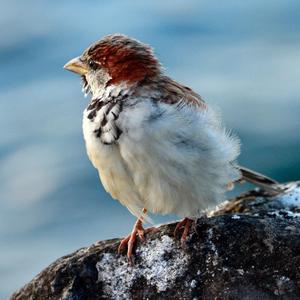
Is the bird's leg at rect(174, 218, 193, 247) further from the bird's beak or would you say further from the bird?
the bird's beak

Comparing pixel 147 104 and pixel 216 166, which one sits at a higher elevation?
pixel 147 104

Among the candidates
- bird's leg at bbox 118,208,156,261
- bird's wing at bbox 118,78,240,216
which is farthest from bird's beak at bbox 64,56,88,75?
bird's leg at bbox 118,208,156,261

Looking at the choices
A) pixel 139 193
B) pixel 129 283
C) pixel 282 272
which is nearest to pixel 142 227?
pixel 139 193

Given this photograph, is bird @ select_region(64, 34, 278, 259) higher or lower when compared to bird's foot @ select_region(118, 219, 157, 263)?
higher

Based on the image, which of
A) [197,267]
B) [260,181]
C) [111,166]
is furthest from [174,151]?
[260,181]

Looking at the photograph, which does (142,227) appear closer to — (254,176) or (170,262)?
(170,262)

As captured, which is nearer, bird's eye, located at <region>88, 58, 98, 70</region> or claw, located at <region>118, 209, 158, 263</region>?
claw, located at <region>118, 209, 158, 263</region>
